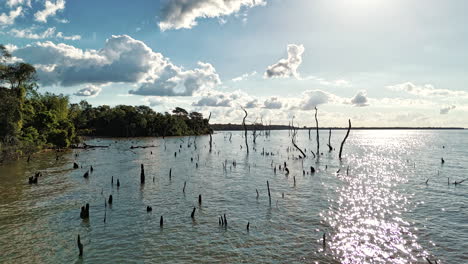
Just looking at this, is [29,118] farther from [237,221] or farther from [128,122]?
Result: [128,122]

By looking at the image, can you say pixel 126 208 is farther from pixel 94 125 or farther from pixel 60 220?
pixel 94 125

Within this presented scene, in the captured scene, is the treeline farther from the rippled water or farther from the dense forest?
the rippled water

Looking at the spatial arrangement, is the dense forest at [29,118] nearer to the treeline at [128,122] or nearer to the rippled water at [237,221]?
the treeline at [128,122]

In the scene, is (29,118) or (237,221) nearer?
(237,221)

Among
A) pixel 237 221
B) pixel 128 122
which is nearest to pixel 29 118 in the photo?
pixel 237 221

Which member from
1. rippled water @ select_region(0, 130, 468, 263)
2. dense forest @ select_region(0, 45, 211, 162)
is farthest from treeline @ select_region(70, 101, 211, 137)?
rippled water @ select_region(0, 130, 468, 263)

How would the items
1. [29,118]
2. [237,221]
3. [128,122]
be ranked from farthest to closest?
[128,122] < [29,118] < [237,221]

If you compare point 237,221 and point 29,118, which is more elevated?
point 29,118

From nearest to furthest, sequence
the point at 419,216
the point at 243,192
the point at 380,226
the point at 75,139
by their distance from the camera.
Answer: the point at 380,226
the point at 419,216
the point at 243,192
the point at 75,139

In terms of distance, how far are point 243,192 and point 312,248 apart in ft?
43.4

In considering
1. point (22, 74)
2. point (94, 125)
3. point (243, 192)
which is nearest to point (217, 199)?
point (243, 192)

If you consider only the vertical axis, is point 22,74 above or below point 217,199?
above

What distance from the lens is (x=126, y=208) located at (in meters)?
21.7

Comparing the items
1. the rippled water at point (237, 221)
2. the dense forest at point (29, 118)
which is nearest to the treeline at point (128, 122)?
the dense forest at point (29, 118)
